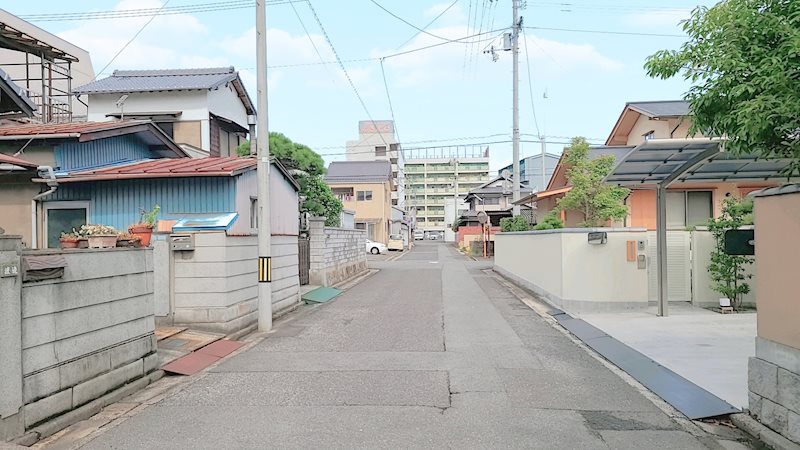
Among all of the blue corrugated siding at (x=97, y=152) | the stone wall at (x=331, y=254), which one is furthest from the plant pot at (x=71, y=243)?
the stone wall at (x=331, y=254)

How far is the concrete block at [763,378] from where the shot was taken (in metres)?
5.31

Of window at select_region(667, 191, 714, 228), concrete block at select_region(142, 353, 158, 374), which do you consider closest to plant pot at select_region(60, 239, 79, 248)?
concrete block at select_region(142, 353, 158, 374)

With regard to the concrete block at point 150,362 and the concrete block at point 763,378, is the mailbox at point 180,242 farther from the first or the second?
the concrete block at point 763,378

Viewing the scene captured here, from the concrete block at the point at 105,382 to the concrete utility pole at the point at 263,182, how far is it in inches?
163

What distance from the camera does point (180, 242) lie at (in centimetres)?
1019

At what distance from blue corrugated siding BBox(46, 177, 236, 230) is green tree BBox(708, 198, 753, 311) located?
9698 mm

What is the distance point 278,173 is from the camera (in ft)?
47.9

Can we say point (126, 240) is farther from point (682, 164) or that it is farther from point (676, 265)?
point (676, 265)

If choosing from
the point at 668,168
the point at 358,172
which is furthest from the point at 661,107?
the point at 358,172

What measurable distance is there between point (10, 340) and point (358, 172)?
173 feet

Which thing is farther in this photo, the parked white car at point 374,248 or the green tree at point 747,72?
the parked white car at point 374,248

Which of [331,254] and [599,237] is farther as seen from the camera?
[331,254]

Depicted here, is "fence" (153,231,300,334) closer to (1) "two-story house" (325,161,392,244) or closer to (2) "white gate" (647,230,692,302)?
(2) "white gate" (647,230,692,302)

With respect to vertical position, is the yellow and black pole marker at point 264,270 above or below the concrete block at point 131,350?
above
